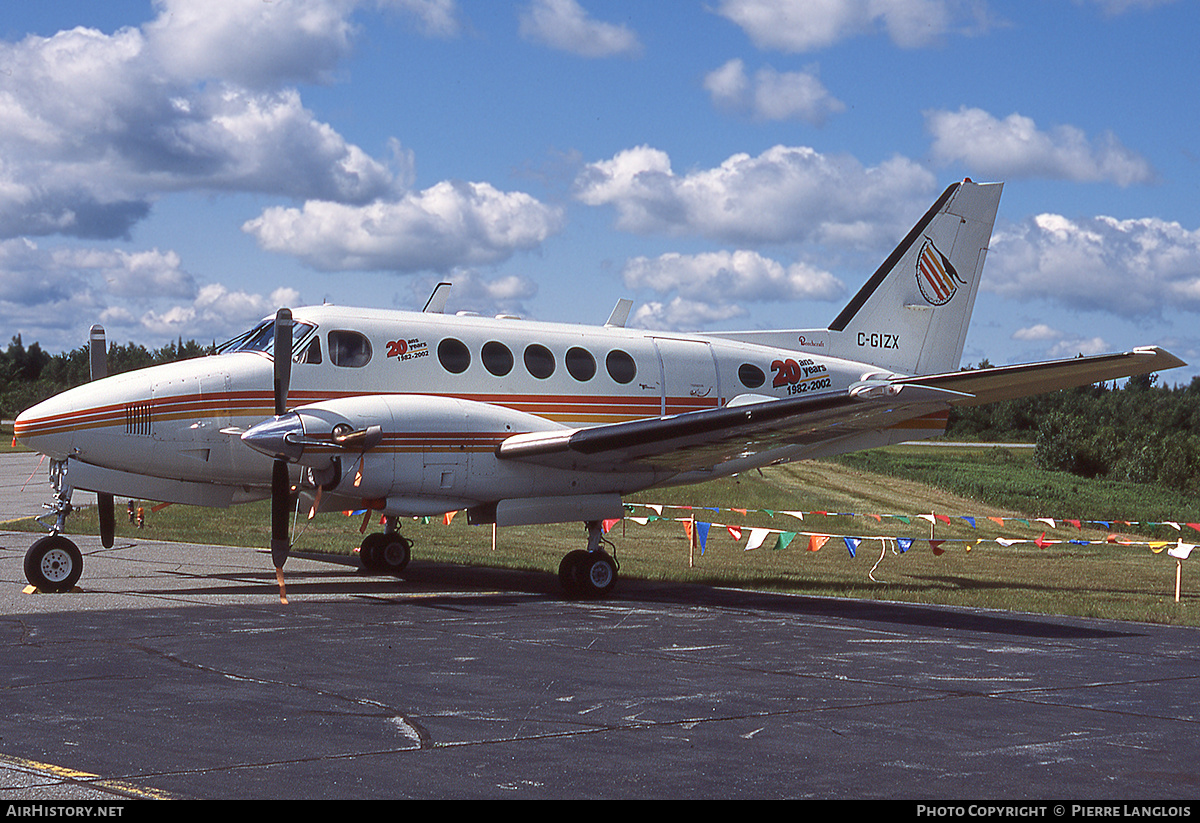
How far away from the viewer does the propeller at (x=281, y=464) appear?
14648 mm

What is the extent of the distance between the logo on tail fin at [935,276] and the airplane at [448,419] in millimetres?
2898

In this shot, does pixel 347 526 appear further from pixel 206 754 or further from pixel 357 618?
pixel 206 754

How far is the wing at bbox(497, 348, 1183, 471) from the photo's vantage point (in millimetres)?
13984

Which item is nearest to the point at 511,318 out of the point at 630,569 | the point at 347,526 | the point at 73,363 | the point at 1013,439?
the point at 630,569

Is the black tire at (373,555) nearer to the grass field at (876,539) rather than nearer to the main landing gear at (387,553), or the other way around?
the main landing gear at (387,553)

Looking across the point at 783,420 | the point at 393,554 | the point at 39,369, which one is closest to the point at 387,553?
the point at 393,554

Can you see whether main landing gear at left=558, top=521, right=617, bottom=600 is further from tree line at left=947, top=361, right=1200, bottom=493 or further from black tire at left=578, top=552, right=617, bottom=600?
tree line at left=947, top=361, right=1200, bottom=493

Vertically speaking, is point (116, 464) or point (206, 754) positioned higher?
point (116, 464)

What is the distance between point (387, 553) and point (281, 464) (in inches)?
173

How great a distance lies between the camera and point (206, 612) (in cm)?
1323

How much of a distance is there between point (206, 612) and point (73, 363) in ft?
312

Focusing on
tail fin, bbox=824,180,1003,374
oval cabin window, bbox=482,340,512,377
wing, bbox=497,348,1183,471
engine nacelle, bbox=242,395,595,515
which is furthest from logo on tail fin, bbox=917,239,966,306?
engine nacelle, bbox=242,395,595,515

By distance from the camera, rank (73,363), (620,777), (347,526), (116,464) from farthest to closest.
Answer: (73,363) < (347,526) < (116,464) < (620,777)

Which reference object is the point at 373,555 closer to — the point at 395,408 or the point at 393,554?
the point at 393,554
